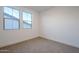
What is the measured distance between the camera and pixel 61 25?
6.82ft

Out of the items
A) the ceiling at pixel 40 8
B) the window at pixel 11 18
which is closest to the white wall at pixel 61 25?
the ceiling at pixel 40 8

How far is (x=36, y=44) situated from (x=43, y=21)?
0.44 m

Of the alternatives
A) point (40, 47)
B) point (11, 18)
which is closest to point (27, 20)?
point (11, 18)

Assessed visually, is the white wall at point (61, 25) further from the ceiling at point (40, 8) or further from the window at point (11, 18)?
the window at point (11, 18)

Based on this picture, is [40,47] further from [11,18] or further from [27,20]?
[11,18]

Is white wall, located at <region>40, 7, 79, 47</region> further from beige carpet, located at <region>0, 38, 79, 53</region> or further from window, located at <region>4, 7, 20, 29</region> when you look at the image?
window, located at <region>4, 7, 20, 29</region>

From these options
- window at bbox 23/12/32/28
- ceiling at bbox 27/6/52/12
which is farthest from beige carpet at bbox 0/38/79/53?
ceiling at bbox 27/6/52/12

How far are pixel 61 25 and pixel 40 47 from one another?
0.56 m

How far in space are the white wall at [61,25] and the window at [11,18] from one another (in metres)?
0.46
